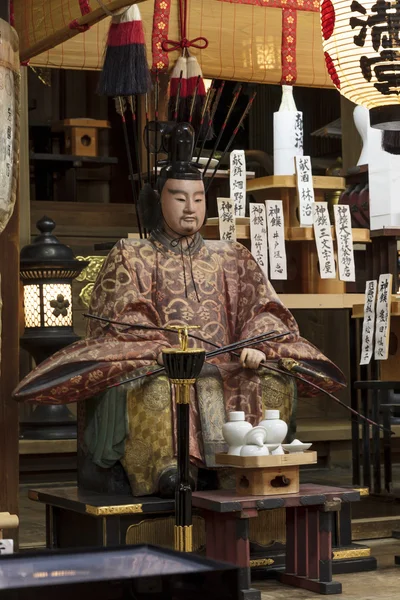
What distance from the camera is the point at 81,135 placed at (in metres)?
12.4

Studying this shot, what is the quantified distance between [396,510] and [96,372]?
7.55ft

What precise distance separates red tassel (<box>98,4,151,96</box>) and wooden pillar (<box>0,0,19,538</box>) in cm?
80

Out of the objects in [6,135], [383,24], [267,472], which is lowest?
[267,472]

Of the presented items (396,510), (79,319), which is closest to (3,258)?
(396,510)

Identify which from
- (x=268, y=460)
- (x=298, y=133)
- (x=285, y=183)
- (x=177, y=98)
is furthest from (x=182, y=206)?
(x=298, y=133)

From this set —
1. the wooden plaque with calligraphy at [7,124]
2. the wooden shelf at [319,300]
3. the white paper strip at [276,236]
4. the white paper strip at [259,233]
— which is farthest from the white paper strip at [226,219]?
the wooden plaque with calligraphy at [7,124]

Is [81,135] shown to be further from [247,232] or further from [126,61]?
[126,61]

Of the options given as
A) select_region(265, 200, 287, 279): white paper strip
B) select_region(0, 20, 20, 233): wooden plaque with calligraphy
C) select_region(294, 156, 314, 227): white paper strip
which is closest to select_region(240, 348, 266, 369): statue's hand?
select_region(265, 200, 287, 279): white paper strip

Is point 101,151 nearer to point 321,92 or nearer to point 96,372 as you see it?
point 321,92

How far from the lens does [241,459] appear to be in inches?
190

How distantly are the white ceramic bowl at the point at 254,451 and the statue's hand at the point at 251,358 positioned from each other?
589mm

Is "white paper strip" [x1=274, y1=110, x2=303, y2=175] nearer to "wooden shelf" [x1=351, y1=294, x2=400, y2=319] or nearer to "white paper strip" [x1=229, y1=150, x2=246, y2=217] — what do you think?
"white paper strip" [x1=229, y1=150, x2=246, y2=217]

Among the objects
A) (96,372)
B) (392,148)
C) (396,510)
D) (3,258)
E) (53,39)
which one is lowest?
(396,510)

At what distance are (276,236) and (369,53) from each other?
2513 mm
